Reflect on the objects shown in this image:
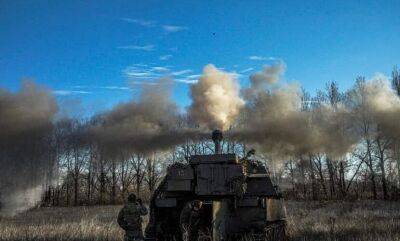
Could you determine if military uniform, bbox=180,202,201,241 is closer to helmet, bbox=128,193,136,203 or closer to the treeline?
helmet, bbox=128,193,136,203

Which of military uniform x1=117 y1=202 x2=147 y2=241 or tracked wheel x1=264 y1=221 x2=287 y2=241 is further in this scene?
tracked wheel x1=264 y1=221 x2=287 y2=241

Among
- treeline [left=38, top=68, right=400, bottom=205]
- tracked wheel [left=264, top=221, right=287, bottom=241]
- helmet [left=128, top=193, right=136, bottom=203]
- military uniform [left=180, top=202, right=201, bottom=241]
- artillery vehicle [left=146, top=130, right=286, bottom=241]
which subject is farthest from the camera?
treeline [left=38, top=68, right=400, bottom=205]

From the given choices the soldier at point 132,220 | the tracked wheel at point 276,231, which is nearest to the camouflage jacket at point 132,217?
the soldier at point 132,220

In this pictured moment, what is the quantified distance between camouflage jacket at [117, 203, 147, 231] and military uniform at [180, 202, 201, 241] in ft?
3.00

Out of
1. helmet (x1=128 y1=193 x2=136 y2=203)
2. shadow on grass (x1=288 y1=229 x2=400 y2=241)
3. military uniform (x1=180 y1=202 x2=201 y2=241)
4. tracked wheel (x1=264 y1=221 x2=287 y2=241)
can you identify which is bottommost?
shadow on grass (x1=288 y1=229 x2=400 y2=241)

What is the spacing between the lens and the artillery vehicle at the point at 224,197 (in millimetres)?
12914

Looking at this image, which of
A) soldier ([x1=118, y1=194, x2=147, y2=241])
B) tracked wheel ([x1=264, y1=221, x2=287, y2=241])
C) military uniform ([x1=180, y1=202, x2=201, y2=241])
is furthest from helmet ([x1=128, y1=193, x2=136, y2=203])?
tracked wheel ([x1=264, y1=221, x2=287, y2=241])

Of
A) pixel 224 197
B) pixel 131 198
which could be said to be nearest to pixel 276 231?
pixel 224 197

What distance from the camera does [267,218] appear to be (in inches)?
512

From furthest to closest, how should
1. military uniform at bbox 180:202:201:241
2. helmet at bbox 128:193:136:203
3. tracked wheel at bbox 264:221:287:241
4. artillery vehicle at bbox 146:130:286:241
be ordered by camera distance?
artillery vehicle at bbox 146:130:286:241 → tracked wheel at bbox 264:221:287:241 → helmet at bbox 128:193:136:203 → military uniform at bbox 180:202:201:241

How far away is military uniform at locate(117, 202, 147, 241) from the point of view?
12.0 m

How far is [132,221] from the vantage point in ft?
39.4

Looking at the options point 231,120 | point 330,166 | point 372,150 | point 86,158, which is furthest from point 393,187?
point 86,158

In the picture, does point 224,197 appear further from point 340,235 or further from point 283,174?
point 283,174
